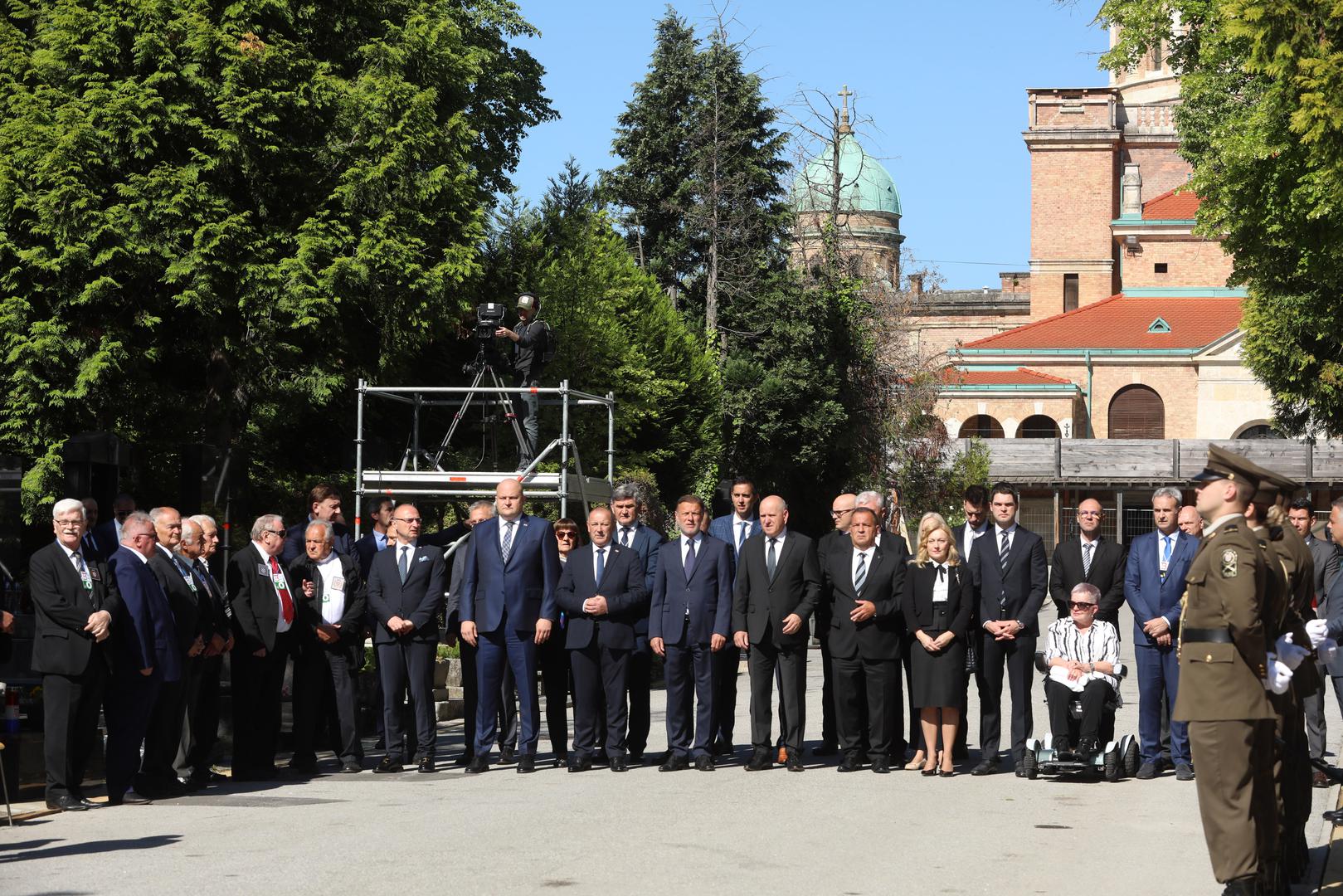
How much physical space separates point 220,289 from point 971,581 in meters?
14.2

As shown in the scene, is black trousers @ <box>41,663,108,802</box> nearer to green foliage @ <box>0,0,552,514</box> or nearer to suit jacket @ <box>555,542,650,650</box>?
suit jacket @ <box>555,542,650,650</box>

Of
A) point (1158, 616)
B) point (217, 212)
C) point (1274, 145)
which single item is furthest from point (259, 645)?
point (1274, 145)

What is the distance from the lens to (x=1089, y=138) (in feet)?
268

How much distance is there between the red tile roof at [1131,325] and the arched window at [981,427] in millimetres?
3445

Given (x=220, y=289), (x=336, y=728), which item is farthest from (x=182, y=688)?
(x=220, y=289)

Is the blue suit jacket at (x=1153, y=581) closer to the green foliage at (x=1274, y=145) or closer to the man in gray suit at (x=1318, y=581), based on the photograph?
the man in gray suit at (x=1318, y=581)

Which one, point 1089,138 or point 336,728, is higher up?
point 1089,138

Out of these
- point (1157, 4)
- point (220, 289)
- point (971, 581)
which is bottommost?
point (971, 581)

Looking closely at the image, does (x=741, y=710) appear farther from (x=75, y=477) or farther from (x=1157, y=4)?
(x=1157, y=4)

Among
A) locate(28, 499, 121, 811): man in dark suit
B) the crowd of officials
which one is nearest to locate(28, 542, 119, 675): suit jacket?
locate(28, 499, 121, 811): man in dark suit

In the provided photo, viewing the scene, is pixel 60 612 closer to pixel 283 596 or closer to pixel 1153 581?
pixel 283 596

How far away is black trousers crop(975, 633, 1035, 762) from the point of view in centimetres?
1269

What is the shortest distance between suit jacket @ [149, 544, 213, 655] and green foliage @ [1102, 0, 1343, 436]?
1008 centimetres

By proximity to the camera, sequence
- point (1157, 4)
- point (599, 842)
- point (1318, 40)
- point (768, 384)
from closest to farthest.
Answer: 1. point (599, 842)
2. point (1318, 40)
3. point (1157, 4)
4. point (768, 384)
